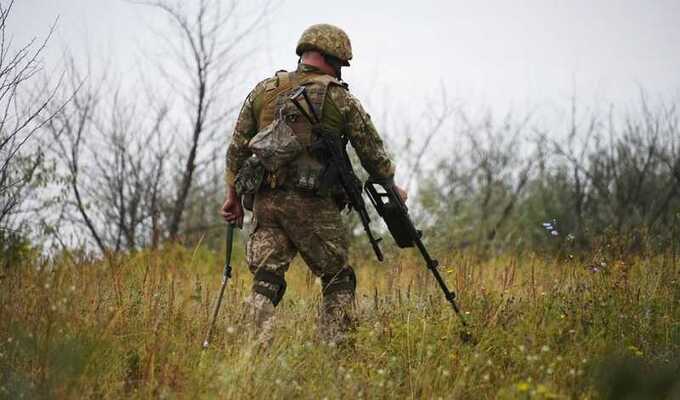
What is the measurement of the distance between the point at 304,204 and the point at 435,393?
56.2 inches

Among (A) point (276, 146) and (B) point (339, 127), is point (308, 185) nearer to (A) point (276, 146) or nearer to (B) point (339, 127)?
(A) point (276, 146)

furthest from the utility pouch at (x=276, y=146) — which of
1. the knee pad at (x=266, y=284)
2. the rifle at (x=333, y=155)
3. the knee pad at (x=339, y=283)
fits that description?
the knee pad at (x=339, y=283)

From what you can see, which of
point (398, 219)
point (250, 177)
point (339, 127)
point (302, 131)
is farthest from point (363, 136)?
point (250, 177)

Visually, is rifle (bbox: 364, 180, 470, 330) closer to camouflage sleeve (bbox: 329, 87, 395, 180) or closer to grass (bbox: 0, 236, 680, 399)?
camouflage sleeve (bbox: 329, 87, 395, 180)

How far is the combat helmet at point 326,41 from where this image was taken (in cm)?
453

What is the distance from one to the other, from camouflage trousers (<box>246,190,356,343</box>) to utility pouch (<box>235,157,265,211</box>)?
90 millimetres

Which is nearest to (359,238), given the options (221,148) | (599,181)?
(221,148)

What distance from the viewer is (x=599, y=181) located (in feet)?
43.1

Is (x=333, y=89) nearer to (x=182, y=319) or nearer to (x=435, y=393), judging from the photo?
(x=182, y=319)

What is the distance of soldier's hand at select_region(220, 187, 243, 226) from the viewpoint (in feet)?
15.4

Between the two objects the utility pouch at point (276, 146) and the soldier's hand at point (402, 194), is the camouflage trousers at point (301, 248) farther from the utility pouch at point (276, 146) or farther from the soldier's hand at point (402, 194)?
the soldier's hand at point (402, 194)

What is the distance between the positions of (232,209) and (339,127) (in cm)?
89

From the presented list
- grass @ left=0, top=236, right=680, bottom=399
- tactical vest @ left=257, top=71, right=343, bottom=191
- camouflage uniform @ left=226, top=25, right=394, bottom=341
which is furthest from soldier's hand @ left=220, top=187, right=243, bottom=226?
grass @ left=0, top=236, right=680, bottom=399

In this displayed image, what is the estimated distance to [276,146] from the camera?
4293 millimetres
